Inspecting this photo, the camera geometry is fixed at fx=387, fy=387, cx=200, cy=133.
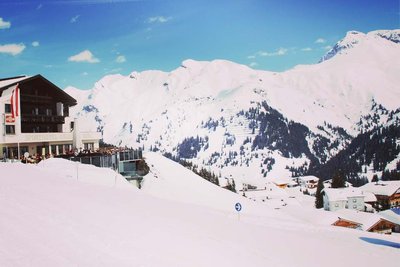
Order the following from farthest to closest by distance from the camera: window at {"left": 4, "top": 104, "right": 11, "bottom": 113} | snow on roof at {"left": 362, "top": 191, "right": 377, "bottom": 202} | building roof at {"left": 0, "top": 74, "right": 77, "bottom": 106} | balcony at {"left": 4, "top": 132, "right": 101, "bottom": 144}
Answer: snow on roof at {"left": 362, "top": 191, "right": 377, "bottom": 202}
building roof at {"left": 0, "top": 74, "right": 77, "bottom": 106}
window at {"left": 4, "top": 104, "right": 11, "bottom": 113}
balcony at {"left": 4, "top": 132, "right": 101, "bottom": 144}

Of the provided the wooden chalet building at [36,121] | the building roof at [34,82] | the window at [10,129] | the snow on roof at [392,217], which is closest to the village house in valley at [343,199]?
the snow on roof at [392,217]

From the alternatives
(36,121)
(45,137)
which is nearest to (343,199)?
(36,121)

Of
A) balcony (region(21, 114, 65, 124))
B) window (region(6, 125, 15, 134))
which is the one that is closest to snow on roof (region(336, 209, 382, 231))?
balcony (region(21, 114, 65, 124))

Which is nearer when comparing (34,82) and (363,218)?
(34,82)

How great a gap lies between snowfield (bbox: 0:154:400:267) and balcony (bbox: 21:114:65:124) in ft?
101

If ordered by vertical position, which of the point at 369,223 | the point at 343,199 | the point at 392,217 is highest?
the point at 369,223

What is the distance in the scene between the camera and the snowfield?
13219 mm

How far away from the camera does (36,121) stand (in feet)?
197

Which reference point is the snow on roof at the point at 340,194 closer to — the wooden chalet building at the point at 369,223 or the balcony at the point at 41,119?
the wooden chalet building at the point at 369,223

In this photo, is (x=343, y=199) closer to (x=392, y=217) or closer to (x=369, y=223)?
(x=392, y=217)

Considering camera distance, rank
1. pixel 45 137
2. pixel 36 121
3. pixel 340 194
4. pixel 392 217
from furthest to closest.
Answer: pixel 340 194
pixel 392 217
pixel 36 121
pixel 45 137

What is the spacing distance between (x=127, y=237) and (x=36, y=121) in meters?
49.3

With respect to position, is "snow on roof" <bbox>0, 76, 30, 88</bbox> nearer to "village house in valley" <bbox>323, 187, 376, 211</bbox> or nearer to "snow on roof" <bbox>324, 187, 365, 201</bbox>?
"village house in valley" <bbox>323, 187, 376, 211</bbox>

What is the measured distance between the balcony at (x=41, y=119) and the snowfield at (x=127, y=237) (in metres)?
30.8
